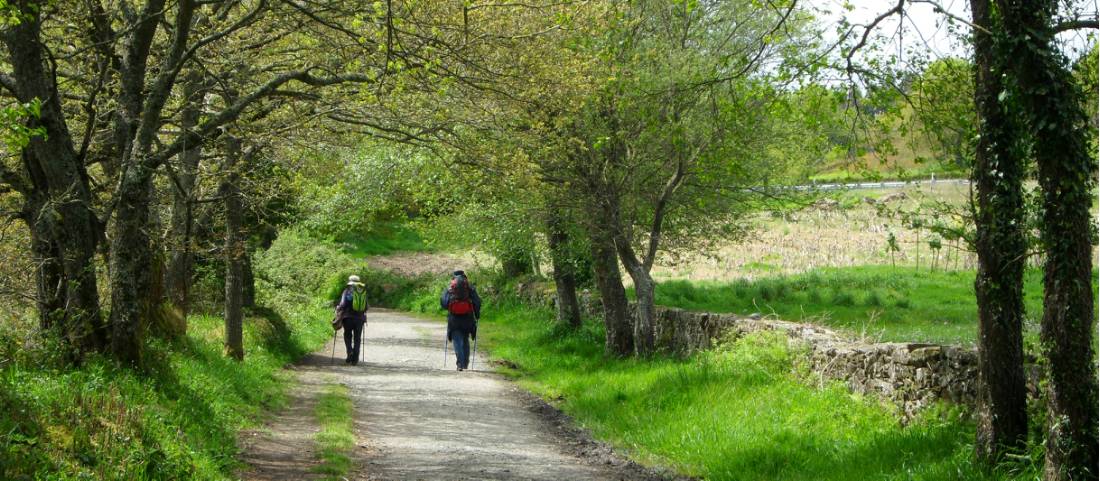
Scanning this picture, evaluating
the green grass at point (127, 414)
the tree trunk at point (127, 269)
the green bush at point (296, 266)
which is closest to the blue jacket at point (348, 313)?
the green grass at point (127, 414)

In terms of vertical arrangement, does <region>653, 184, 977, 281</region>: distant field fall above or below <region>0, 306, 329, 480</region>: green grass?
above

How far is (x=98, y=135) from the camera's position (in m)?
14.4

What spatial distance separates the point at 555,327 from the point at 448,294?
16.1 feet

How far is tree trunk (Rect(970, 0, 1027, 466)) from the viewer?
A: 8.48m

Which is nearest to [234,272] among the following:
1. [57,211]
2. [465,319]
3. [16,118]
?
[465,319]

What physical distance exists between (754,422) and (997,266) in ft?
11.7

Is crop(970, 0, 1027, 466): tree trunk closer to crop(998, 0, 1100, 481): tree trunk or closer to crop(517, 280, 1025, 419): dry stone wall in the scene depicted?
crop(517, 280, 1025, 419): dry stone wall

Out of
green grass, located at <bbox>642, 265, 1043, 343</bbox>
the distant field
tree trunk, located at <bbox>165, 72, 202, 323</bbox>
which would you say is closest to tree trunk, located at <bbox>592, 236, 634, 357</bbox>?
green grass, located at <bbox>642, 265, 1043, 343</bbox>

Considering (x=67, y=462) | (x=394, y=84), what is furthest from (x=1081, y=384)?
(x=394, y=84)

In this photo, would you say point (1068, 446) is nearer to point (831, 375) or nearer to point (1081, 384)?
point (1081, 384)

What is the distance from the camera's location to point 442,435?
13.0m

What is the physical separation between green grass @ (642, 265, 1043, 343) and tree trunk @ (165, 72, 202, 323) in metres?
11.7

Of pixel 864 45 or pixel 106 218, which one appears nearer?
pixel 864 45

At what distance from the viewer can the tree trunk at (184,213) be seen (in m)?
14.7
